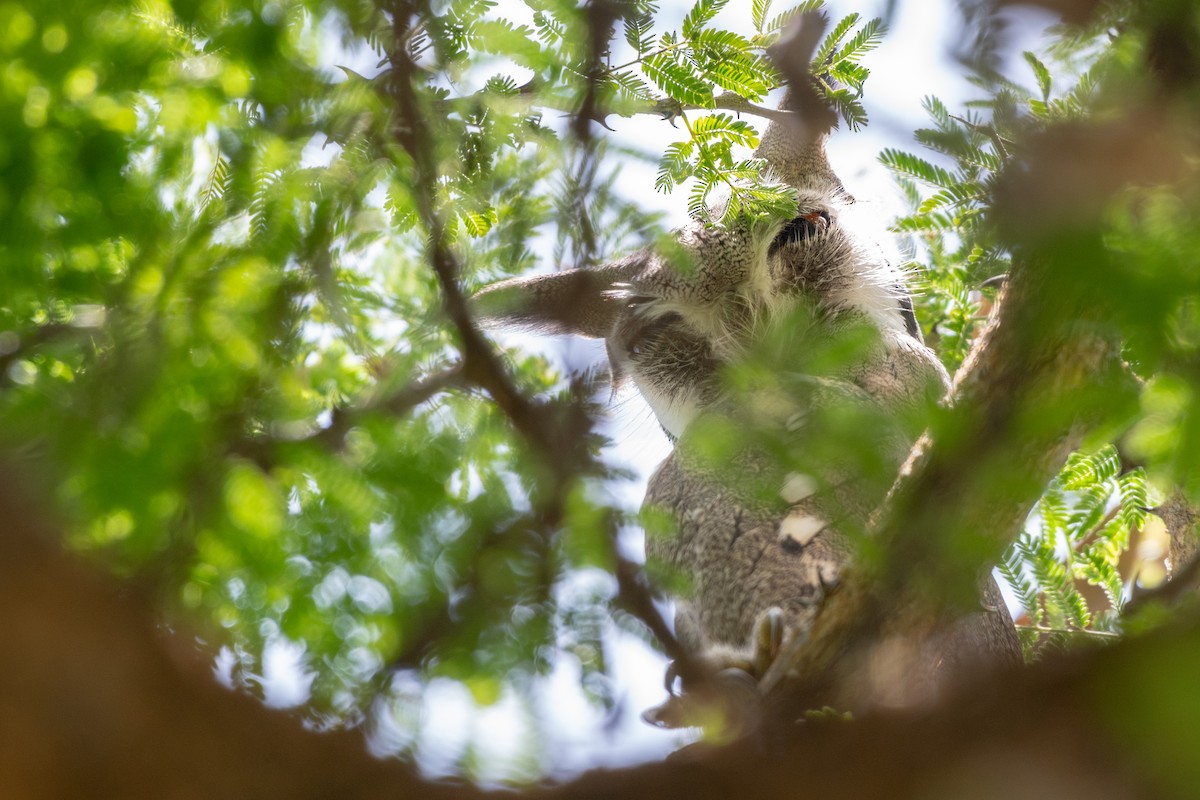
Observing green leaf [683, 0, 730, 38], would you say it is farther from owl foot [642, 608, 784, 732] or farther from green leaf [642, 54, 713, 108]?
owl foot [642, 608, 784, 732]

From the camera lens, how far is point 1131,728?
93 centimetres

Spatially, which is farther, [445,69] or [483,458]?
[445,69]

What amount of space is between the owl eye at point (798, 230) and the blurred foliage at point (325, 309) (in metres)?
1.04

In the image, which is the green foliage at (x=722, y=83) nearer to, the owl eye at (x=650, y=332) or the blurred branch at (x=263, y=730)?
the owl eye at (x=650, y=332)

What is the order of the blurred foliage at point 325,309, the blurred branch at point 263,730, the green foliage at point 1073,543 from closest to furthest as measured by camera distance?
the blurred branch at point 263,730 < the blurred foliage at point 325,309 < the green foliage at point 1073,543

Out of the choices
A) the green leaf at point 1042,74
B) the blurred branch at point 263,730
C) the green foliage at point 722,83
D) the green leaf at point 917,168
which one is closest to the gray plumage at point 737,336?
the green foliage at point 722,83

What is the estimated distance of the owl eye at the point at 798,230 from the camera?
3014 mm

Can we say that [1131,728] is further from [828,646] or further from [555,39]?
[555,39]

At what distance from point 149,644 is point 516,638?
1.84 ft

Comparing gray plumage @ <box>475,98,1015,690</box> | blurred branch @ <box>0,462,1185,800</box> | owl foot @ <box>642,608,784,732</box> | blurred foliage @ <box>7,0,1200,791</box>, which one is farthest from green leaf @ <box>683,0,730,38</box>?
blurred branch @ <box>0,462,1185,800</box>

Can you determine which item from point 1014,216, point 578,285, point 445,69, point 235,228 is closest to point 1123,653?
point 1014,216

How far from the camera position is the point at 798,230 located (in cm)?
302

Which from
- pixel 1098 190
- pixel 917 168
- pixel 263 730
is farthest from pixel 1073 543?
pixel 263 730

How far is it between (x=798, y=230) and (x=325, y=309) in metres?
1.73
